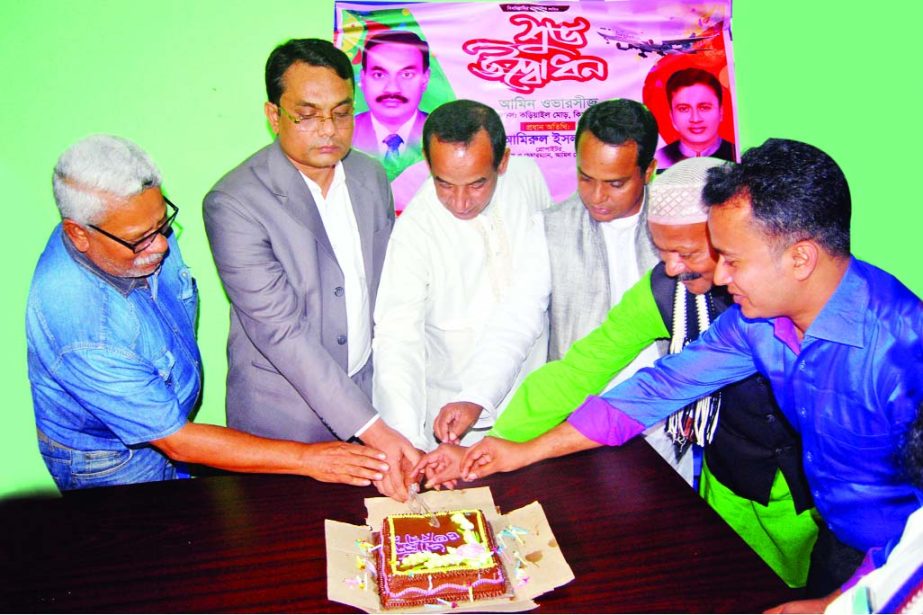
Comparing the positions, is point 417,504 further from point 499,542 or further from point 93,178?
point 93,178

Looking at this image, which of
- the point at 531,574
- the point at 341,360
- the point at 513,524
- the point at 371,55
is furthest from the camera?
the point at 371,55

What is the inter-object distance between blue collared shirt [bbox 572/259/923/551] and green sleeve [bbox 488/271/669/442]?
0.93 ft

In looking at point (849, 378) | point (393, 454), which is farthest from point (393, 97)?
point (849, 378)

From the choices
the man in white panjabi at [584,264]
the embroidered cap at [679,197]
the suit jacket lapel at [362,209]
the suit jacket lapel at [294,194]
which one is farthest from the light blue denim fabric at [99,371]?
the embroidered cap at [679,197]

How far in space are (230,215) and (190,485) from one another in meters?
0.85

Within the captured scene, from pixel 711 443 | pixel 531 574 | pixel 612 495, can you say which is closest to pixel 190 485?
pixel 531 574

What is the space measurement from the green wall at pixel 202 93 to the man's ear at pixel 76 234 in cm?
109

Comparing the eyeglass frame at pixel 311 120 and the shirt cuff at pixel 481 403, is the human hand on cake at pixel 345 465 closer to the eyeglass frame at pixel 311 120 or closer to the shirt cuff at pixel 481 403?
the shirt cuff at pixel 481 403

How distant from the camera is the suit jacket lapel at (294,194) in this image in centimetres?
271

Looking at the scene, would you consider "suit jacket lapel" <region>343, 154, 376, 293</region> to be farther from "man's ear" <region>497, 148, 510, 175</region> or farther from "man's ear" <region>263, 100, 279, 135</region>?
"man's ear" <region>497, 148, 510, 175</region>

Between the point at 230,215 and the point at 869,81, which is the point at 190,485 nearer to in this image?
the point at 230,215

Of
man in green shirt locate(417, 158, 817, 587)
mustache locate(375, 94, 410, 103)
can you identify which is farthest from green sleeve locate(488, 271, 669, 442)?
mustache locate(375, 94, 410, 103)

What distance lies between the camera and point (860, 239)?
386cm

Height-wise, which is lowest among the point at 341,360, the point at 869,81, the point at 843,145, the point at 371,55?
the point at 341,360
